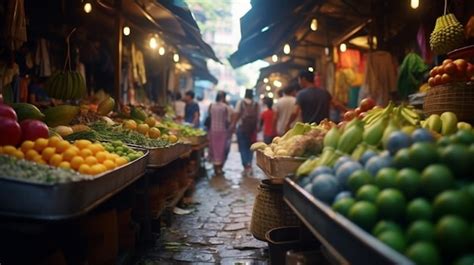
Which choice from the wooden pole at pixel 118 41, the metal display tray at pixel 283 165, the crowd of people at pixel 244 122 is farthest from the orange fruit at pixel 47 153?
the crowd of people at pixel 244 122

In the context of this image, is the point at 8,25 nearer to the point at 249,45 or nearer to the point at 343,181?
the point at 343,181

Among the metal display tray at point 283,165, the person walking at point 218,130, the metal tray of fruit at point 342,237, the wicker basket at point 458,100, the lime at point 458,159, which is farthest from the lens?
the person walking at point 218,130

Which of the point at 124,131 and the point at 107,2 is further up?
the point at 107,2

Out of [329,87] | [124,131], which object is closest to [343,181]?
[124,131]

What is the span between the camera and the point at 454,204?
78.9 inches

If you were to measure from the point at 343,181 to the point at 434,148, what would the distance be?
534 mm

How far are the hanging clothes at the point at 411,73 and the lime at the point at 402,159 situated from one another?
5496 mm

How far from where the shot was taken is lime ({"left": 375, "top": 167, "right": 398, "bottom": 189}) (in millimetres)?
2279

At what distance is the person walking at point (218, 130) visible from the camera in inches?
496

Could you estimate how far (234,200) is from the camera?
883cm

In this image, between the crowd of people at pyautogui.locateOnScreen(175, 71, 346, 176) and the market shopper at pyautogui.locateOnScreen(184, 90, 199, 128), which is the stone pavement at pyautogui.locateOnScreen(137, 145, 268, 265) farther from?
the market shopper at pyautogui.locateOnScreen(184, 90, 199, 128)

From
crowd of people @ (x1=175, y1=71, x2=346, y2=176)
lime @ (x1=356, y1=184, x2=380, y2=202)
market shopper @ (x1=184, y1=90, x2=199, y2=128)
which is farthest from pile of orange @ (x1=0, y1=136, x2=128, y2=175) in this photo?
market shopper @ (x1=184, y1=90, x2=199, y2=128)

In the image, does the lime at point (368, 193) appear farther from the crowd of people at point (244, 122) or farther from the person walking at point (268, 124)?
the person walking at point (268, 124)

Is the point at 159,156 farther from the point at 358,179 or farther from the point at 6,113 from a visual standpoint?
the point at 358,179
